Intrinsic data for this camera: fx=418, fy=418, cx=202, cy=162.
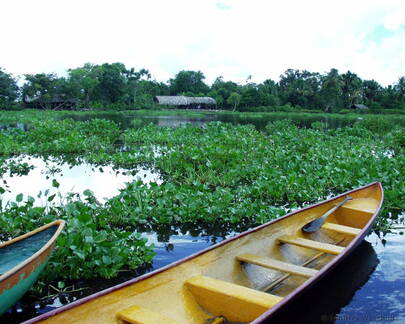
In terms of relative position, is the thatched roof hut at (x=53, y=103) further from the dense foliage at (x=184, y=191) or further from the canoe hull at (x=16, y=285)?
the canoe hull at (x=16, y=285)

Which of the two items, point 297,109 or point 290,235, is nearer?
point 290,235

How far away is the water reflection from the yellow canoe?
14.6 ft

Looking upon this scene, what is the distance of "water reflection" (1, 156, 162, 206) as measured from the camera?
28.4ft

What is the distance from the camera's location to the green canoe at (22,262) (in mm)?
3004

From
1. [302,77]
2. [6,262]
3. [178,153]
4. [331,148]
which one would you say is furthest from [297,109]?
[6,262]

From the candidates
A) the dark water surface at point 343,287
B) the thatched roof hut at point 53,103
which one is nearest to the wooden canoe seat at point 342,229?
the dark water surface at point 343,287

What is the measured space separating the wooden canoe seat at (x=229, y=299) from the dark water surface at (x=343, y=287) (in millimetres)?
209

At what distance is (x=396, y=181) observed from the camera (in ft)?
25.2

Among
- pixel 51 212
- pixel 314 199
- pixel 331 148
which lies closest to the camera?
pixel 51 212

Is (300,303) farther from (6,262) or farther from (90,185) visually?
(90,185)

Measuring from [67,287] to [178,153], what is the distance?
247 inches

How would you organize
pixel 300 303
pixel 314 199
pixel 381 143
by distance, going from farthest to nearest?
pixel 381 143, pixel 314 199, pixel 300 303

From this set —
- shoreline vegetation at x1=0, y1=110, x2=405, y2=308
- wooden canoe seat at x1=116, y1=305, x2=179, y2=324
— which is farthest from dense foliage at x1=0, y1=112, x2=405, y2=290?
wooden canoe seat at x1=116, y1=305, x2=179, y2=324

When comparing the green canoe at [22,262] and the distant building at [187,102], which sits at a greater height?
the distant building at [187,102]
